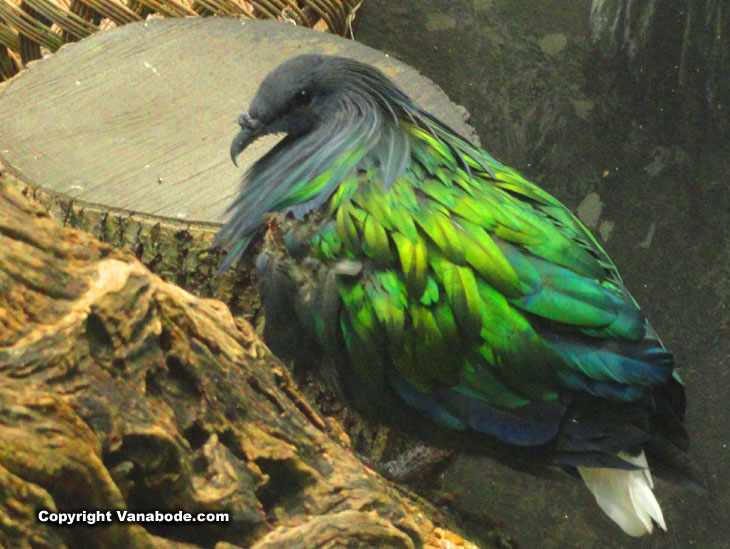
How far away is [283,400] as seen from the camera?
1.12m

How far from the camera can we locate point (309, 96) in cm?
187

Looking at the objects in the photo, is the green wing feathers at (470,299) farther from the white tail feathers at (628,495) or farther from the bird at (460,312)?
the white tail feathers at (628,495)

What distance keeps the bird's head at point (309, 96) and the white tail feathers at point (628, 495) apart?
874 millimetres

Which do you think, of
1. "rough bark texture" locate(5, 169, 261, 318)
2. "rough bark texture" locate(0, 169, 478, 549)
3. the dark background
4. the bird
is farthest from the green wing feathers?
the dark background

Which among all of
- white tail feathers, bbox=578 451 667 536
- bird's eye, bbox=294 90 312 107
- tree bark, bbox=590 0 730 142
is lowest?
white tail feathers, bbox=578 451 667 536

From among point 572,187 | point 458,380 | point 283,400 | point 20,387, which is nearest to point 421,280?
point 458,380

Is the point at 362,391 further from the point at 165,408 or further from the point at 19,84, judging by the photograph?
the point at 19,84

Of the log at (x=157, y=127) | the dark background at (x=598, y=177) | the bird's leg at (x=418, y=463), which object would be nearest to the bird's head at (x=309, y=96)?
the log at (x=157, y=127)

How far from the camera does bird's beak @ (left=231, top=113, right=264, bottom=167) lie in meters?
1.81

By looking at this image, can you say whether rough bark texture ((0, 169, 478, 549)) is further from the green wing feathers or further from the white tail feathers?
the white tail feathers

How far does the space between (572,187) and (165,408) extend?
205cm

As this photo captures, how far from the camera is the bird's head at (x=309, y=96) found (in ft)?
5.93

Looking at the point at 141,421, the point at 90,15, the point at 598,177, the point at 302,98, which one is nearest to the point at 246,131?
the point at 302,98

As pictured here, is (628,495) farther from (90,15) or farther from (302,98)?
(90,15)
